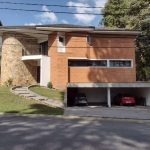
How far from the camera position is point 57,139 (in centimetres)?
637

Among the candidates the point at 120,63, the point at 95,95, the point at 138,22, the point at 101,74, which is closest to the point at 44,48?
the point at 101,74

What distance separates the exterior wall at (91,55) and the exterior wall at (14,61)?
369cm

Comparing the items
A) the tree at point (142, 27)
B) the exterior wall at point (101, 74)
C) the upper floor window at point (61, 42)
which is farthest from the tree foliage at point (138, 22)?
the upper floor window at point (61, 42)

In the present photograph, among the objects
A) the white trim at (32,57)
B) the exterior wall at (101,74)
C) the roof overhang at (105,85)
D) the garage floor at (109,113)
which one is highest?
the white trim at (32,57)

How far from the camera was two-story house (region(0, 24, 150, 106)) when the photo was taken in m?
23.3

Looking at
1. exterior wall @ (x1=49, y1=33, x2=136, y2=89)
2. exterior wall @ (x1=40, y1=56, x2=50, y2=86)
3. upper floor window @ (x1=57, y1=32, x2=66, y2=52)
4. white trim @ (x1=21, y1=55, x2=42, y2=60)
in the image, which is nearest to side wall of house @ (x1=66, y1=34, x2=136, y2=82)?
exterior wall @ (x1=49, y1=33, x2=136, y2=89)

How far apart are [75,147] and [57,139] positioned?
0.95m

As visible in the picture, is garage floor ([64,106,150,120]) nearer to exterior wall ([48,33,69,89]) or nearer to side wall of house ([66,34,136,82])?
exterior wall ([48,33,69,89])

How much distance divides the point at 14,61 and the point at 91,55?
9.47 m

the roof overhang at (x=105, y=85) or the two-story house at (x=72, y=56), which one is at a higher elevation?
the two-story house at (x=72, y=56)

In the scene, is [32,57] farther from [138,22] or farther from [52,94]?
[138,22]

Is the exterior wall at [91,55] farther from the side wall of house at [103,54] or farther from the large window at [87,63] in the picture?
the large window at [87,63]

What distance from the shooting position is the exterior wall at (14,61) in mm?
24141

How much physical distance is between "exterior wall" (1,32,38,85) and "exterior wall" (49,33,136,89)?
12.1ft
